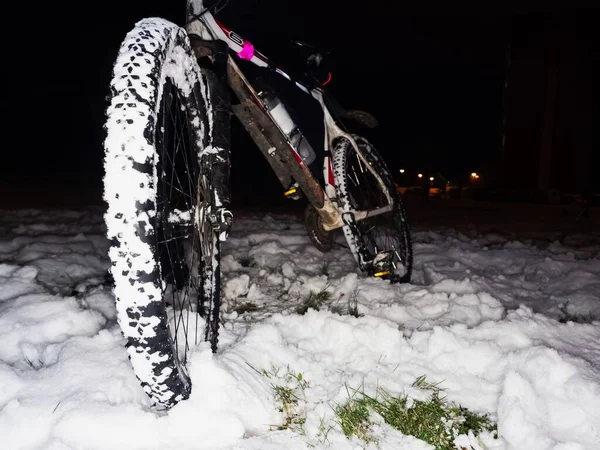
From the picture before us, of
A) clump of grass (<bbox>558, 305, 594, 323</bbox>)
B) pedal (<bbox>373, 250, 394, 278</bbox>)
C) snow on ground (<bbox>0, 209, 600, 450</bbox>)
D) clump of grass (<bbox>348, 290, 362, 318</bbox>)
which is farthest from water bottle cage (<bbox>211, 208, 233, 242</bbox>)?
clump of grass (<bbox>558, 305, 594, 323</bbox>)

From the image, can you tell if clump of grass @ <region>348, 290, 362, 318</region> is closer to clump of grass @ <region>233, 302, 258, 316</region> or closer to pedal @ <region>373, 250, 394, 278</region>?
pedal @ <region>373, 250, 394, 278</region>

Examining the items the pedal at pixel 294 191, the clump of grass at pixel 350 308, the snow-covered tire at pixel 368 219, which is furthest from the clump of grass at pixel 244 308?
the snow-covered tire at pixel 368 219

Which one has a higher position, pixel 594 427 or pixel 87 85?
pixel 87 85

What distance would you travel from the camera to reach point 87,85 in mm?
8586

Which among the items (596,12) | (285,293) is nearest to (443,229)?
(285,293)

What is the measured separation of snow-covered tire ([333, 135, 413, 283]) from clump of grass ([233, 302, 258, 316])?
70 centimetres

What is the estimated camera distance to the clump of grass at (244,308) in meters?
1.92

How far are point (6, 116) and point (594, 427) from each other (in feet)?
40.4

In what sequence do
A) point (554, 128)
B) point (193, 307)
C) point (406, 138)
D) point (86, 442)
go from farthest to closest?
1. point (406, 138)
2. point (554, 128)
3. point (193, 307)
4. point (86, 442)

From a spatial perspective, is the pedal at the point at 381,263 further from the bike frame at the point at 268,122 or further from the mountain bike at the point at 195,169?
the bike frame at the point at 268,122

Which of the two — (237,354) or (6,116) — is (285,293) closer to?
(237,354)

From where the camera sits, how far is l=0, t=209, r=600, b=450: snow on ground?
1.03 metres

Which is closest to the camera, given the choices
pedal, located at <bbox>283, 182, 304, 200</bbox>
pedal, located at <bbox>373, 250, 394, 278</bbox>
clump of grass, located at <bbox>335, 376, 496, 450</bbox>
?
clump of grass, located at <bbox>335, 376, 496, 450</bbox>

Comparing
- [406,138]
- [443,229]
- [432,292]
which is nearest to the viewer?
[432,292]
